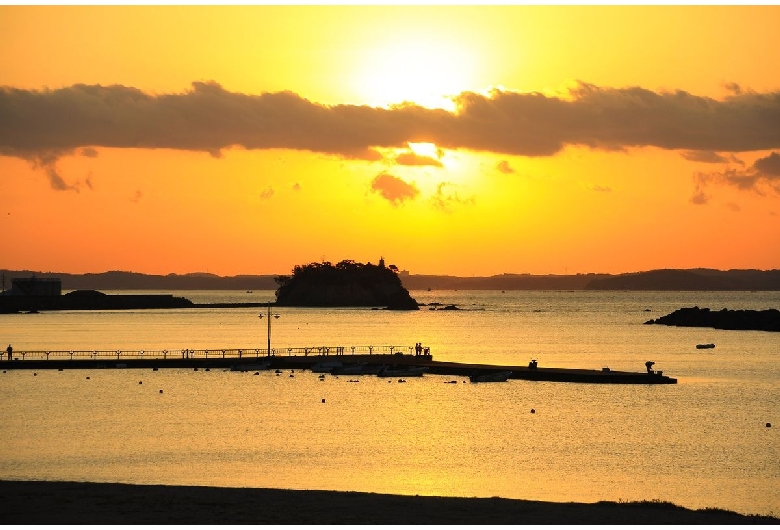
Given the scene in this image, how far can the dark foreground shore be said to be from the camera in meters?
28.5

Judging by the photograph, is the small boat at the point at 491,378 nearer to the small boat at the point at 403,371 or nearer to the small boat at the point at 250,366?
the small boat at the point at 403,371

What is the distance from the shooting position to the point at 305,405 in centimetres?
7744

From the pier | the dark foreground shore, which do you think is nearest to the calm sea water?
the pier

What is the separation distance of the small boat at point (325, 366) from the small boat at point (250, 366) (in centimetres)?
469

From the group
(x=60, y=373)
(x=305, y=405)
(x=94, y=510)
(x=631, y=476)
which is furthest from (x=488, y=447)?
(x=60, y=373)

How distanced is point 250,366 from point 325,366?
7.35 metres

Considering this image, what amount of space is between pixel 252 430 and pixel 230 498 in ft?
103

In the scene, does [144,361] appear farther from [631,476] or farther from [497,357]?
[631,476]

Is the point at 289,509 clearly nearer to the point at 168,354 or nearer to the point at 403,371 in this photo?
the point at 403,371

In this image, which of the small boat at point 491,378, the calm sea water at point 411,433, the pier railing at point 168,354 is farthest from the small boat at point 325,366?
the small boat at point 491,378

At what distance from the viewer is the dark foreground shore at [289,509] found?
2850cm

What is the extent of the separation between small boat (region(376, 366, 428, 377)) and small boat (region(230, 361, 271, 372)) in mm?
11776

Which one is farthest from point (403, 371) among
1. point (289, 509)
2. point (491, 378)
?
point (289, 509)

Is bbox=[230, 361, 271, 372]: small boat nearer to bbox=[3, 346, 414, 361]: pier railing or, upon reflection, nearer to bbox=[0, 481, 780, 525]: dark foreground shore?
bbox=[3, 346, 414, 361]: pier railing
